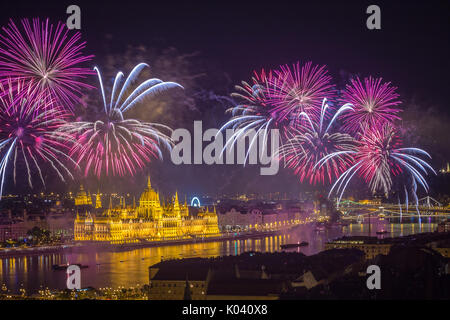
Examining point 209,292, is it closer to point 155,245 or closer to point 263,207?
point 155,245

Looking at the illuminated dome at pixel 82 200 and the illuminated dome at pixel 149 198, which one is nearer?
the illuminated dome at pixel 149 198

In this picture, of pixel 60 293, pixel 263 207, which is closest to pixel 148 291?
pixel 60 293

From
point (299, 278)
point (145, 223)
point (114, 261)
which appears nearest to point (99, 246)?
point (145, 223)

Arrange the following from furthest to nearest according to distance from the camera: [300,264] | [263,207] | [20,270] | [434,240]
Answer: [263,207] → [434,240] → [20,270] → [300,264]

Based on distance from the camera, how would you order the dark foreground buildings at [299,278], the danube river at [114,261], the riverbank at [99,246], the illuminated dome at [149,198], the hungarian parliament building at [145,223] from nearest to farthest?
the dark foreground buildings at [299,278] → the danube river at [114,261] → the riverbank at [99,246] → the hungarian parliament building at [145,223] → the illuminated dome at [149,198]

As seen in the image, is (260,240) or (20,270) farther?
(260,240)

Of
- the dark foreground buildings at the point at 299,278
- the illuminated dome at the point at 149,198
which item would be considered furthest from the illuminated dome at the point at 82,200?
the dark foreground buildings at the point at 299,278

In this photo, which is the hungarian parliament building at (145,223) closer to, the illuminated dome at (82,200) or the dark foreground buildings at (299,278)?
the illuminated dome at (82,200)
